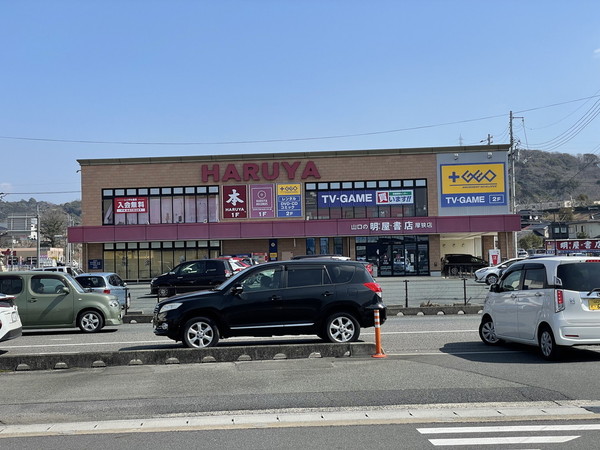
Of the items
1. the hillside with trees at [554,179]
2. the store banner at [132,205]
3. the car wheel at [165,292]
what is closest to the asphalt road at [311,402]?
the car wheel at [165,292]

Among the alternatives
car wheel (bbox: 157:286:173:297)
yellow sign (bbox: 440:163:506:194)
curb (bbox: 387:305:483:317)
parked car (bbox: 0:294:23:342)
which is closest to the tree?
yellow sign (bbox: 440:163:506:194)

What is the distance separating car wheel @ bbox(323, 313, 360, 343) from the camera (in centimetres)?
1259

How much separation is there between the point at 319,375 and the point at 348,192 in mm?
39824

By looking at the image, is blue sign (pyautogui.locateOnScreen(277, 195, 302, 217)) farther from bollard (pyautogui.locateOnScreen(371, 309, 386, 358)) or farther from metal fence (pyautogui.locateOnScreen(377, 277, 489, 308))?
bollard (pyautogui.locateOnScreen(371, 309, 386, 358))

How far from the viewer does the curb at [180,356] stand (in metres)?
11.3

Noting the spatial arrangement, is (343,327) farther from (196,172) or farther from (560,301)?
(196,172)

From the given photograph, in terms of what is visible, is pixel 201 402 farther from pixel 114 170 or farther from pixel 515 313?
pixel 114 170

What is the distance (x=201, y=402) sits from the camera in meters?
8.43

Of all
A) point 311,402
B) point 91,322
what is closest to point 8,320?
point 91,322

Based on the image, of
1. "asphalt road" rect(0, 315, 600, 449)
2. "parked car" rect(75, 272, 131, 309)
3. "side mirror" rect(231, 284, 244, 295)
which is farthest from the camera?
"parked car" rect(75, 272, 131, 309)

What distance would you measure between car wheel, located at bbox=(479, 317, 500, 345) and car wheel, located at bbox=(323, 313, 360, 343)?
8.94ft

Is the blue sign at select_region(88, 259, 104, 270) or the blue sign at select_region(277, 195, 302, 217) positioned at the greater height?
the blue sign at select_region(277, 195, 302, 217)

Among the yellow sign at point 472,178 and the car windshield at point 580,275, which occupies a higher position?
the yellow sign at point 472,178

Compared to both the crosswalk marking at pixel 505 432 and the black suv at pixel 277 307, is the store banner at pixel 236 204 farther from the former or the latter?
the crosswalk marking at pixel 505 432
